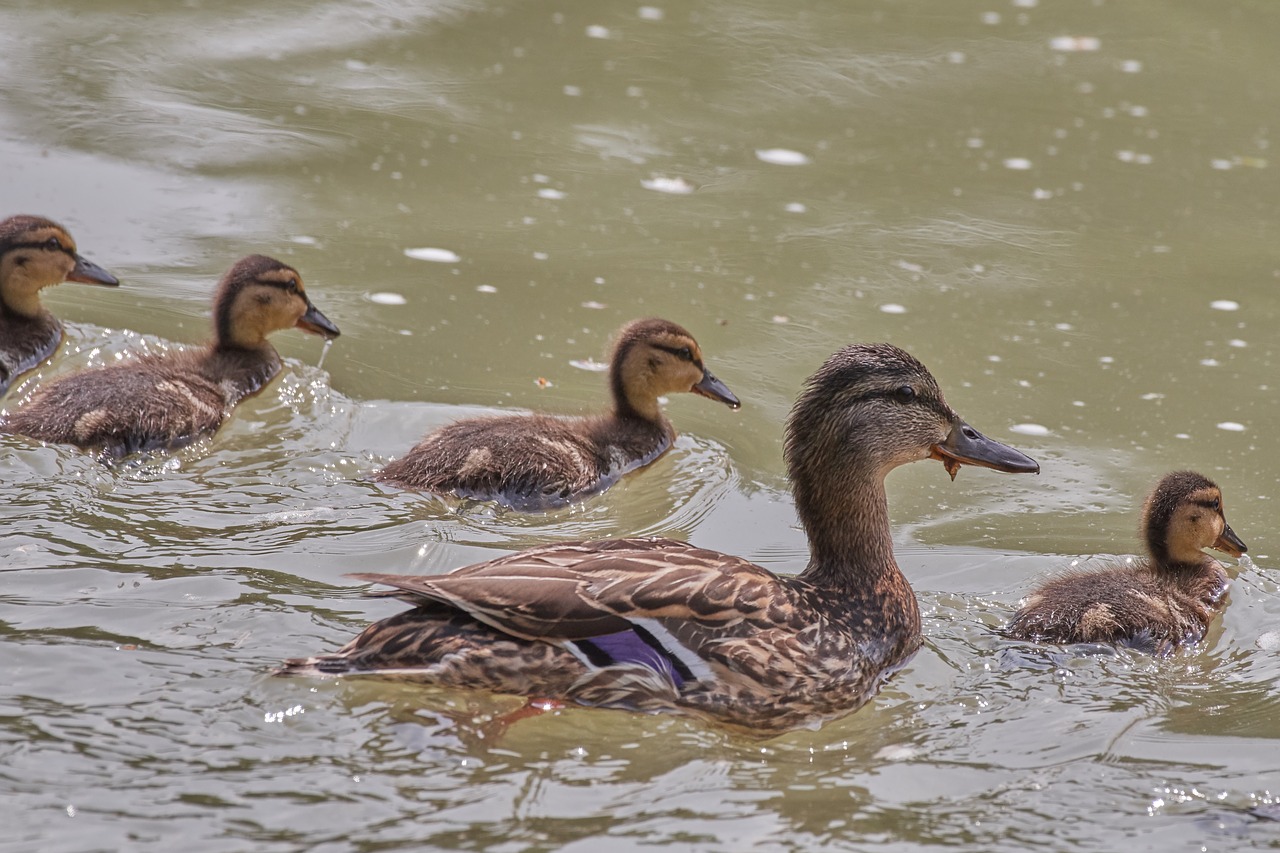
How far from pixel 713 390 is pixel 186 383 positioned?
2.29m

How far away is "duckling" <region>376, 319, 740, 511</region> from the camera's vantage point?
6.41 m

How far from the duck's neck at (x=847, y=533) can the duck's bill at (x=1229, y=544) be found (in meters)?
1.44

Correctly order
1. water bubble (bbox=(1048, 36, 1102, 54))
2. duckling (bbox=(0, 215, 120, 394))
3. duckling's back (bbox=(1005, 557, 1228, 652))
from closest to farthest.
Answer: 1. duckling's back (bbox=(1005, 557, 1228, 652))
2. duckling (bbox=(0, 215, 120, 394))
3. water bubble (bbox=(1048, 36, 1102, 54))

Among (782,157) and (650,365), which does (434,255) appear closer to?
(650,365)

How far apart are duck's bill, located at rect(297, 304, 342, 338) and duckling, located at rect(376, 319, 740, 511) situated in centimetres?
113

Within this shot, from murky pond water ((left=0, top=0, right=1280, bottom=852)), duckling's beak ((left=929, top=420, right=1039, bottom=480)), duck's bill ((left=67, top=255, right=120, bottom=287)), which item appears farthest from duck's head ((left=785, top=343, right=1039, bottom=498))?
duck's bill ((left=67, top=255, right=120, bottom=287))

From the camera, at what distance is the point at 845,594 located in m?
5.30

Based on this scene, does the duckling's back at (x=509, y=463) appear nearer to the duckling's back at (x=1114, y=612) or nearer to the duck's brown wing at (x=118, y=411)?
the duck's brown wing at (x=118, y=411)

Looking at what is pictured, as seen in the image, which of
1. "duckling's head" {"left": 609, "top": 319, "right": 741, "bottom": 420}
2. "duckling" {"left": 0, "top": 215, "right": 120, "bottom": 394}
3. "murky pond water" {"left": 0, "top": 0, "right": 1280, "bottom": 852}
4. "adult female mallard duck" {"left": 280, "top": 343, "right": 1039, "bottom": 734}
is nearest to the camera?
"murky pond water" {"left": 0, "top": 0, "right": 1280, "bottom": 852}

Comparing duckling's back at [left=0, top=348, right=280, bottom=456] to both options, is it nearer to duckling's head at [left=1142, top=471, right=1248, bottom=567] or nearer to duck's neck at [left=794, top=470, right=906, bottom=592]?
duck's neck at [left=794, top=470, right=906, bottom=592]

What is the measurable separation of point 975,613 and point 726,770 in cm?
164

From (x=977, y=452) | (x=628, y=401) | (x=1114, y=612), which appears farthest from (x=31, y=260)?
(x=1114, y=612)

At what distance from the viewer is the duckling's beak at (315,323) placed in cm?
749

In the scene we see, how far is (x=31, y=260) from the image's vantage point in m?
7.58
